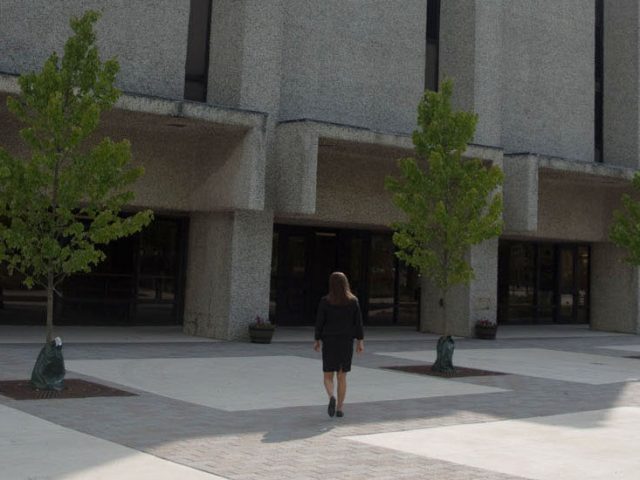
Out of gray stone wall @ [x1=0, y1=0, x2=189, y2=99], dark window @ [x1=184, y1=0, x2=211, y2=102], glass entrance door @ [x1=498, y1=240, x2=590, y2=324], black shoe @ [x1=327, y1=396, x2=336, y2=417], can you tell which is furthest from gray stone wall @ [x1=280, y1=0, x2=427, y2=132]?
black shoe @ [x1=327, y1=396, x2=336, y2=417]

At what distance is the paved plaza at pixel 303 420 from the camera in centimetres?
756

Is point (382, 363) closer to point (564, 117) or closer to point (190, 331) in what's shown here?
point (190, 331)

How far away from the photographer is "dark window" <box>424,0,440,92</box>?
26.0 meters

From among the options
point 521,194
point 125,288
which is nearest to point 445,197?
point 521,194

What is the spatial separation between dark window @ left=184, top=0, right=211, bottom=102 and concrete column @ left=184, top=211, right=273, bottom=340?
11.0 ft

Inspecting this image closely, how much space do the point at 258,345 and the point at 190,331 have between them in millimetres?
2692

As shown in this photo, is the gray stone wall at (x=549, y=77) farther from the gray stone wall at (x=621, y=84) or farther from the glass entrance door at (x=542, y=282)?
the glass entrance door at (x=542, y=282)

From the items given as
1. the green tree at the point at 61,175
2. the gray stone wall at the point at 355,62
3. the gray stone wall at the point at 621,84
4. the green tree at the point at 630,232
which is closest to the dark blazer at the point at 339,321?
the green tree at the point at 61,175

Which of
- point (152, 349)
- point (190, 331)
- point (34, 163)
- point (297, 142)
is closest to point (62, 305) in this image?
point (190, 331)

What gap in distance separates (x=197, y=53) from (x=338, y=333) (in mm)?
13447

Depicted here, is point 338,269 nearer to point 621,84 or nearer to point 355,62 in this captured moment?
point 355,62

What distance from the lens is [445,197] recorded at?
1655 cm

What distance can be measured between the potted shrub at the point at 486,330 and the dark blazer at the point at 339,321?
14777 mm

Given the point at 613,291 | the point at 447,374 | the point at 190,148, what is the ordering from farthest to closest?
the point at 613,291
the point at 190,148
the point at 447,374
